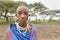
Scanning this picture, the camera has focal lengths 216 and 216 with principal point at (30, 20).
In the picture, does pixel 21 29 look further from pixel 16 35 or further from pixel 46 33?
pixel 46 33

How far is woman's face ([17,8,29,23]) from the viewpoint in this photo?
47.1 inches

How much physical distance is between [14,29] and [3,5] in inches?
709

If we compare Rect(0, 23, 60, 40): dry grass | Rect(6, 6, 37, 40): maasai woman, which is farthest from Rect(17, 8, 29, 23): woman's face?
Rect(0, 23, 60, 40): dry grass

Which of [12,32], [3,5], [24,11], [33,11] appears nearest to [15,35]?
[12,32]

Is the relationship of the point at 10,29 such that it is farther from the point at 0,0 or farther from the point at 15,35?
the point at 0,0

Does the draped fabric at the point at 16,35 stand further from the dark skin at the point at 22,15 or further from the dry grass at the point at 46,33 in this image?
the dry grass at the point at 46,33

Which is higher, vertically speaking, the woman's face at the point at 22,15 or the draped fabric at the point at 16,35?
the woman's face at the point at 22,15

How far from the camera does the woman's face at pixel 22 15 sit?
120cm

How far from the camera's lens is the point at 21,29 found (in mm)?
1233

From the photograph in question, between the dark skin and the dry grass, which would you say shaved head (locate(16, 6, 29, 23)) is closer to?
the dark skin

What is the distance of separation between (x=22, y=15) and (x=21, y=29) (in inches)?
3.4

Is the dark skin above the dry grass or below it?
above

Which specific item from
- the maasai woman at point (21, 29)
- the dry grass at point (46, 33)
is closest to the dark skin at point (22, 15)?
the maasai woman at point (21, 29)

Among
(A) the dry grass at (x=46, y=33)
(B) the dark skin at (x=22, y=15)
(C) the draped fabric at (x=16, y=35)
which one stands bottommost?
(A) the dry grass at (x=46, y=33)
